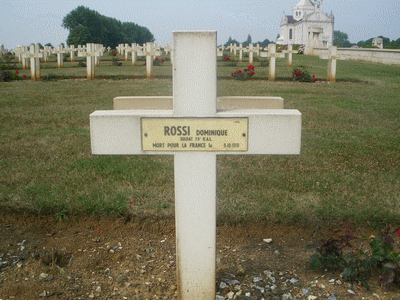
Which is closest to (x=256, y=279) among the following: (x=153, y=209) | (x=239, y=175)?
(x=153, y=209)

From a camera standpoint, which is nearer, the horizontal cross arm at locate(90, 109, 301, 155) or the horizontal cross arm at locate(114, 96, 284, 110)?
the horizontal cross arm at locate(90, 109, 301, 155)

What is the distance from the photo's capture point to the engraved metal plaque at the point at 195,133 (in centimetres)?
239

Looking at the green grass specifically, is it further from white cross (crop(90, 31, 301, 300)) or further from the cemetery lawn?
white cross (crop(90, 31, 301, 300))

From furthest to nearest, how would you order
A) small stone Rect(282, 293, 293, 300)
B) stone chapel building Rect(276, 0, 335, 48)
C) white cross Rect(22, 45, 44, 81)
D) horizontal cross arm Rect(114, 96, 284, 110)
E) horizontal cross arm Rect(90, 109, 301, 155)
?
1. stone chapel building Rect(276, 0, 335, 48)
2. white cross Rect(22, 45, 44, 81)
3. horizontal cross arm Rect(114, 96, 284, 110)
4. small stone Rect(282, 293, 293, 300)
5. horizontal cross arm Rect(90, 109, 301, 155)

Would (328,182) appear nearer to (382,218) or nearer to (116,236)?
(382,218)

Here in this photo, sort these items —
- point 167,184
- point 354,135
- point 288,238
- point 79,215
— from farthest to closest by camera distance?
point 354,135, point 167,184, point 79,215, point 288,238

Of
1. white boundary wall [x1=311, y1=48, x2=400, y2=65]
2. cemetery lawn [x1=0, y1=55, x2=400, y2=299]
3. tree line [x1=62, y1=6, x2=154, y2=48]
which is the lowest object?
cemetery lawn [x1=0, y1=55, x2=400, y2=299]

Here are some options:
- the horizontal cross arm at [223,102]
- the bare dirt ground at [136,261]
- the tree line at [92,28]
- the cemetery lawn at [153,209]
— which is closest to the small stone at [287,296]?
the bare dirt ground at [136,261]

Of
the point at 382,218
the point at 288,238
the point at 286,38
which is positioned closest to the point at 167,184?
the point at 288,238

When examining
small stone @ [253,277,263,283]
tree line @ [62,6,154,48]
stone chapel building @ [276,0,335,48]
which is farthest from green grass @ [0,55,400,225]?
stone chapel building @ [276,0,335,48]

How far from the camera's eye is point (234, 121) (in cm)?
241

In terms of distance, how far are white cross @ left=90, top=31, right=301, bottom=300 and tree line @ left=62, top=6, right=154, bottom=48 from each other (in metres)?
66.5

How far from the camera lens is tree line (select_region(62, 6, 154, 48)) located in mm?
67375

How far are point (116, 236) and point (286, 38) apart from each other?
106 meters
